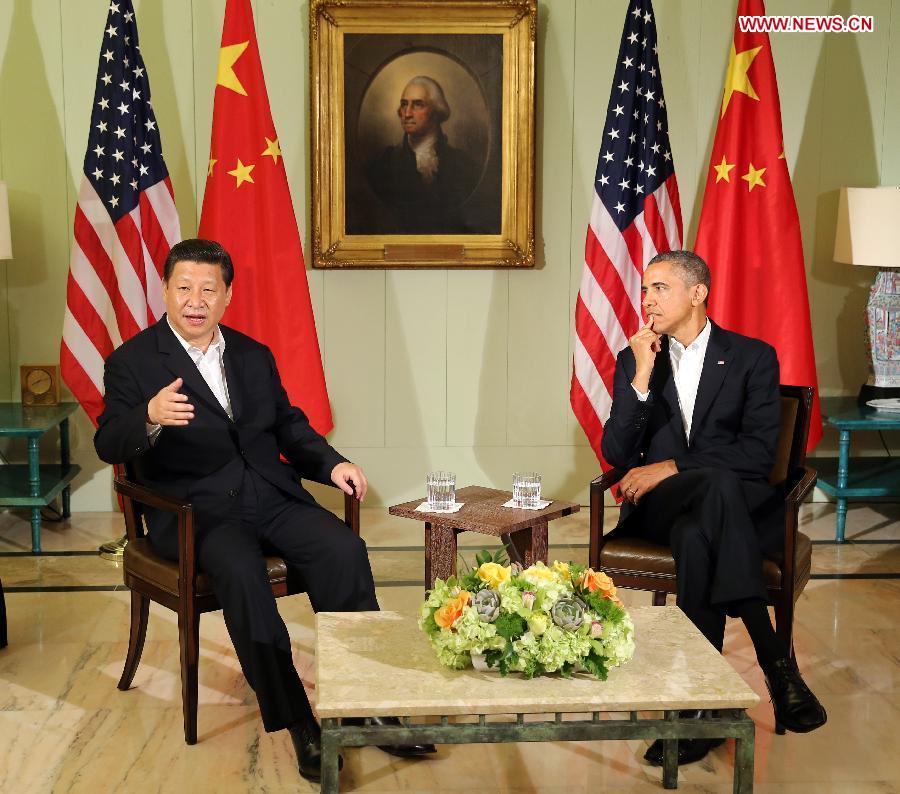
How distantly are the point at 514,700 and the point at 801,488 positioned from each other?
153 centimetres

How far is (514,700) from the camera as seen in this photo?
2391 mm

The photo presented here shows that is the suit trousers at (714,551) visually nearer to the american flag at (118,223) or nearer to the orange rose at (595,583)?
the orange rose at (595,583)

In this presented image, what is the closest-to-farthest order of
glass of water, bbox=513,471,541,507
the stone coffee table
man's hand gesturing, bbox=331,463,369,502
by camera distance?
the stone coffee table
man's hand gesturing, bbox=331,463,369,502
glass of water, bbox=513,471,541,507

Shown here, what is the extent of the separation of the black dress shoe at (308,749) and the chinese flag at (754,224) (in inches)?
123

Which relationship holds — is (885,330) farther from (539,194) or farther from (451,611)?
(451,611)

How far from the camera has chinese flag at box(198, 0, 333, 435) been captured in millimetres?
5199

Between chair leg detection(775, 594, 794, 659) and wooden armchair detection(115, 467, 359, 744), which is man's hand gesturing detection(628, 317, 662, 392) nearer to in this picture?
chair leg detection(775, 594, 794, 659)

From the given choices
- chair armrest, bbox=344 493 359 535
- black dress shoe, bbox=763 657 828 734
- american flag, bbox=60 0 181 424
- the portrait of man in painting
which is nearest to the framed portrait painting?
the portrait of man in painting

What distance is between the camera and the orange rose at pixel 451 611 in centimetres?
253

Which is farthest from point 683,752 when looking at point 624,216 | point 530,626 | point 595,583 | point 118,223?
point 118,223

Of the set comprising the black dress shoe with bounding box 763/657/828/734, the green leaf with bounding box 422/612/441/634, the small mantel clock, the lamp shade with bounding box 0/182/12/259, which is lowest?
the black dress shoe with bounding box 763/657/828/734

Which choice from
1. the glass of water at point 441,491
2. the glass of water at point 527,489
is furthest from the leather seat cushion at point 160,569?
the glass of water at point 527,489

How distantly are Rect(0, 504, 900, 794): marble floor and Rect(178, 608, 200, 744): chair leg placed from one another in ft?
0.28

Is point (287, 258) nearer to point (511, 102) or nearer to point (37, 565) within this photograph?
point (511, 102)
